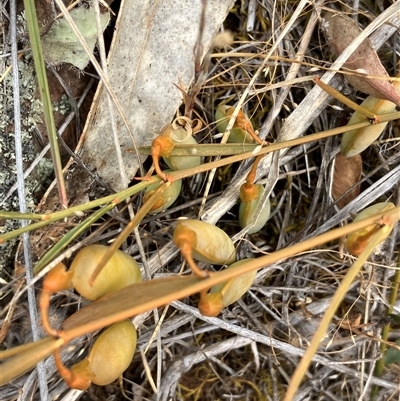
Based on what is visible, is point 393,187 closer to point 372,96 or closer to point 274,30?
point 372,96

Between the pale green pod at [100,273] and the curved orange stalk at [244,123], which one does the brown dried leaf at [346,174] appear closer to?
the curved orange stalk at [244,123]

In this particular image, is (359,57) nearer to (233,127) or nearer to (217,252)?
(233,127)

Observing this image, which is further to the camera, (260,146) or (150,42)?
(150,42)

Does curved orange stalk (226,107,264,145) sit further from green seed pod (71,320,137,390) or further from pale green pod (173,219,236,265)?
green seed pod (71,320,137,390)

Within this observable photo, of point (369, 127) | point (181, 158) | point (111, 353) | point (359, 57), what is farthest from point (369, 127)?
point (111, 353)

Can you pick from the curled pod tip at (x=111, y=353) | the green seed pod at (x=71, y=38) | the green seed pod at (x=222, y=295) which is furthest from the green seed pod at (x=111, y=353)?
the green seed pod at (x=71, y=38)

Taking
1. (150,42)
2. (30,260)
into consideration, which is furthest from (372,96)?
(30,260)
